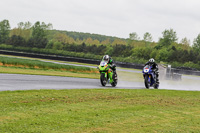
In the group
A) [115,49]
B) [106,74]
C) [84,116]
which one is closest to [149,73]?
[106,74]

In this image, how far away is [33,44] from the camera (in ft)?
272

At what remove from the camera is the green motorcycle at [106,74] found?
19.2 m

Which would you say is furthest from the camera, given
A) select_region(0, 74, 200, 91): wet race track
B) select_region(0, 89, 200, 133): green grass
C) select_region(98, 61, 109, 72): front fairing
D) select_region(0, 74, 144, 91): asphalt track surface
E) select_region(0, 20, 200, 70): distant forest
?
select_region(0, 20, 200, 70): distant forest

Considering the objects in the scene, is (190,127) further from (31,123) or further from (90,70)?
(90,70)

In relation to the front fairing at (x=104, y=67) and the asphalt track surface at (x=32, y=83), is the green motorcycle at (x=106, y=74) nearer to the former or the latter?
the front fairing at (x=104, y=67)

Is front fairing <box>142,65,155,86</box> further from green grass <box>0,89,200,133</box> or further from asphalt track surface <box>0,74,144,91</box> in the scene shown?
green grass <box>0,89,200,133</box>

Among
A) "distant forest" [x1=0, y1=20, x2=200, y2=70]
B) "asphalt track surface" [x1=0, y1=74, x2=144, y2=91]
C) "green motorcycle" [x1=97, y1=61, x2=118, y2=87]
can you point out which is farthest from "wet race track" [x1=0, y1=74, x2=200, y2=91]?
"distant forest" [x1=0, y1=20, x2=200, y2=70]

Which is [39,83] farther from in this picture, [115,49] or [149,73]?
[115,49]

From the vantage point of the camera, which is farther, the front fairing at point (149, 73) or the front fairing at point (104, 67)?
the front fairing at point (149, 73)

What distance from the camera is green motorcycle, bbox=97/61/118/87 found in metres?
19.2

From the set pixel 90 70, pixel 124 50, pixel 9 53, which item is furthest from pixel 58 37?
pixel 90 70

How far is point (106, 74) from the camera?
19.8 metres

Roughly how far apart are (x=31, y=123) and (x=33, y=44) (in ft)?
255

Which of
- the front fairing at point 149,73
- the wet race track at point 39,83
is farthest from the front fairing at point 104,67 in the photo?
the front fairing at point 149,73
